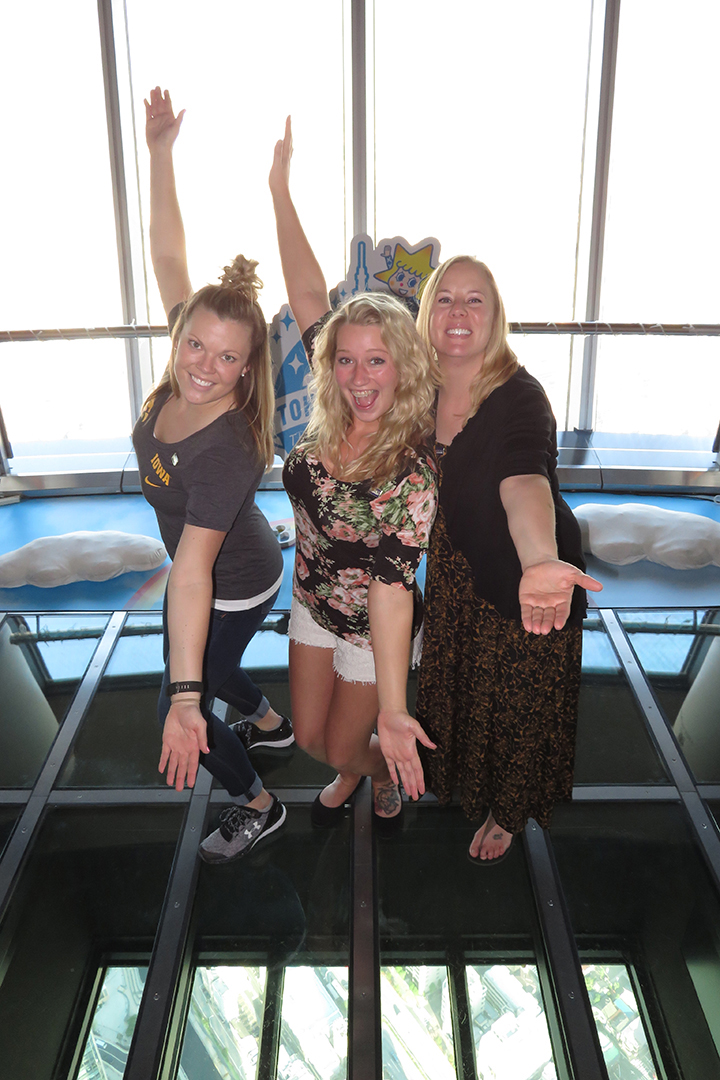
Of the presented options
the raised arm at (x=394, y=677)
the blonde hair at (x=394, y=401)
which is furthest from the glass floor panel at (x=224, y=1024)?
the blonde hair at (x=394, y=401)

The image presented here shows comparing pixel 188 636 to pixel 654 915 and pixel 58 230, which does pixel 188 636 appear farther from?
pixel 58 230

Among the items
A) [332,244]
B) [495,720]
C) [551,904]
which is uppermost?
[332,244]

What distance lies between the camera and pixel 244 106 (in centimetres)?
471

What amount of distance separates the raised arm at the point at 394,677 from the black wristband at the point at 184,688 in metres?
0.38

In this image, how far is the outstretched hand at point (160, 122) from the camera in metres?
2.12

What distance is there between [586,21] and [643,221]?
1224mm

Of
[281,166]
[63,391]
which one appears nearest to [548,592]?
[281,166]

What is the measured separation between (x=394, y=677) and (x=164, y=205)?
4.99ft

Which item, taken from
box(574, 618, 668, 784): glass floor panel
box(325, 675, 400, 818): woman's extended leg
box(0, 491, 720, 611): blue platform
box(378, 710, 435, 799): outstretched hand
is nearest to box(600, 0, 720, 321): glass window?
box(0, 491, 720, 611): blue platform

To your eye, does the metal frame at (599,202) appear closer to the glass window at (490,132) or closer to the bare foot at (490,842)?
the glass window at (490,132)

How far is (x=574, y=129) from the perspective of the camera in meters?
4.63

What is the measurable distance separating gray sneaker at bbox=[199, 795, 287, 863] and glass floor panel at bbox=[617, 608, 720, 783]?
4.06 ft

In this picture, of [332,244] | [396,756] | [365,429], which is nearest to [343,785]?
[396,756]

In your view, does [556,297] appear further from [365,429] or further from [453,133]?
[365,429]
